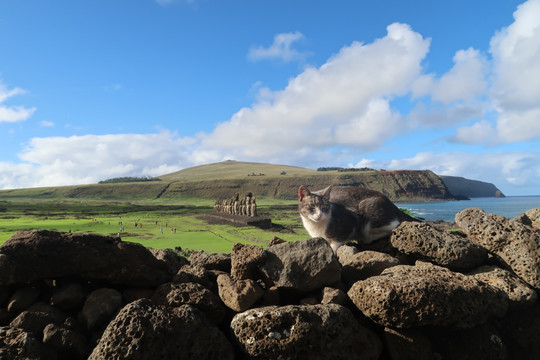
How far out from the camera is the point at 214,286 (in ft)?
16.1

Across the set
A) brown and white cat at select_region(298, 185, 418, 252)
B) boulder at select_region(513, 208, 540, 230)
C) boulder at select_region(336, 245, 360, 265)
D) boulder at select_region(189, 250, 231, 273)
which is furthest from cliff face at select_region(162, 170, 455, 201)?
boulder at select_region(189, 250, 231, 273)

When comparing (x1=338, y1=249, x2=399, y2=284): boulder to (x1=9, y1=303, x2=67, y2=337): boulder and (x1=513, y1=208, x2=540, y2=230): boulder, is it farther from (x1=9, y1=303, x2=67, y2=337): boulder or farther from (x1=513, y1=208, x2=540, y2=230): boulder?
(x1=513, y1=208, x2=540, y2=230): boulder

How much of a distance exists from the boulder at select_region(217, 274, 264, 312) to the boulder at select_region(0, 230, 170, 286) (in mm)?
904

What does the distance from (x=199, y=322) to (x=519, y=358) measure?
4663mm

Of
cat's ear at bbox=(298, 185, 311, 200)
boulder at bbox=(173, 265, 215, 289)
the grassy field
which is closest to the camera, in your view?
boulder at bbox=(173, 265, 215, 289)

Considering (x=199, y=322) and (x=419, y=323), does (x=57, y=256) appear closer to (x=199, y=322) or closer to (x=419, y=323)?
(x=199, y=322)

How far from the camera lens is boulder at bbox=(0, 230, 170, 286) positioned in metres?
4.05

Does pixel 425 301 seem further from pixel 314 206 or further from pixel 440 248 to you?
pixel 314 206

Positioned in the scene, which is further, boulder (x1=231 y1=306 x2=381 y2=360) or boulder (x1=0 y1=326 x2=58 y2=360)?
boulder (x1=231 y1=306 x2=381 y2=360)

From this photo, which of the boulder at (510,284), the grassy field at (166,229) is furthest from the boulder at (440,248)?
the grassy field at (166,229)

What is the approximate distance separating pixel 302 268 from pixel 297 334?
1.09 m

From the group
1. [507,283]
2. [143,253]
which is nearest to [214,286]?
[143,253]

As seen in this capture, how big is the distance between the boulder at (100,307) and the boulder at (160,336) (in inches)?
27.3

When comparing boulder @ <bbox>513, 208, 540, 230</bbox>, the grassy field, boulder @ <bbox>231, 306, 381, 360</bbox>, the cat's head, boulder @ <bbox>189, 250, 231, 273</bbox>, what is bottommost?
the grassy field
